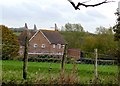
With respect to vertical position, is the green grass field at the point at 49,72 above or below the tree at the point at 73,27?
below

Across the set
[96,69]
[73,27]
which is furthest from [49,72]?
[73,27]

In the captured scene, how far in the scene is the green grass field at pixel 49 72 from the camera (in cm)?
763

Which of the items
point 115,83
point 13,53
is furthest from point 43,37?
point 115,83

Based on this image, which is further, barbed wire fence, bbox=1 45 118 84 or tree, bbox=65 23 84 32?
tree, bbox=65 23 84 32

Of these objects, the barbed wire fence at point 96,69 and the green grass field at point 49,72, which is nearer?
the green grass field at point 49,72

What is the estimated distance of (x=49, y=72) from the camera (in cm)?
841

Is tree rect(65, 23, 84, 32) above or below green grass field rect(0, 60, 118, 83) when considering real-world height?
above

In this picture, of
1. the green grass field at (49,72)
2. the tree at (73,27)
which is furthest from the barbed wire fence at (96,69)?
the tree at (73,27)

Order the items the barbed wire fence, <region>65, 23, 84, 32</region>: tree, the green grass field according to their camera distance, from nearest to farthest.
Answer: the green grass field, the barbed wire fence, <region>65, 23, 84, 32</region>: tree

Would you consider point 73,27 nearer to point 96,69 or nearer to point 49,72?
point 96,69

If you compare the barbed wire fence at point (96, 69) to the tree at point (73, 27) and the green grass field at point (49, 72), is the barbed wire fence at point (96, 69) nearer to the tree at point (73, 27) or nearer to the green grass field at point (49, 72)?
the green grass field at point (49, 72)

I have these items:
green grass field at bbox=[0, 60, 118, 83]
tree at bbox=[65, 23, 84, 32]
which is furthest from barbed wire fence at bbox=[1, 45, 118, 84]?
tree at bbox=[65, 23, 84, 32]

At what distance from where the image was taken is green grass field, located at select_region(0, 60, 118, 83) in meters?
7.63

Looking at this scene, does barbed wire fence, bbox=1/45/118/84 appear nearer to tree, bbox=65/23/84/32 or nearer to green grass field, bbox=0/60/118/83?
green grass field, bbox=0/60/118/83
